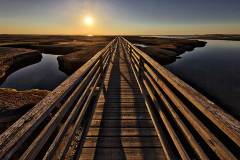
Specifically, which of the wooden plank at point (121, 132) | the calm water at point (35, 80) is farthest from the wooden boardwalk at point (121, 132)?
the calm water at point (35, 80)

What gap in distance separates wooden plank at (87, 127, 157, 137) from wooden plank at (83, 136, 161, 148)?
15 centimetres

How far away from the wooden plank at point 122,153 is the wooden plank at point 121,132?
52 centimetres

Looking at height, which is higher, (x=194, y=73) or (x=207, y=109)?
(x=207, y=109)

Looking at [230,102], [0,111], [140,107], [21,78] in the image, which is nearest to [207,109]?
[140,107]

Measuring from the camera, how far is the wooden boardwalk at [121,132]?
349 cm

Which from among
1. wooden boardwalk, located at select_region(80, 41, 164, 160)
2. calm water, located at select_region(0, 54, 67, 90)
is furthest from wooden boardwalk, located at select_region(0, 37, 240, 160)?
calm water, located at select_region(0, 54, 67, 90)

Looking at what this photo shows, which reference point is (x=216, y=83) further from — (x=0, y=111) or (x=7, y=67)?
(x=7, y=67)

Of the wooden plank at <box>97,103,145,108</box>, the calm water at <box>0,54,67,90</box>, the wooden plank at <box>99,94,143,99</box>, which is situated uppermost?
the wooden plank at <box>97,103,145,108</box>

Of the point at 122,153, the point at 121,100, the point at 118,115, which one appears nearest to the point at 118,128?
the point at 118,115

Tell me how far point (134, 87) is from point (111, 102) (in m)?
2.02

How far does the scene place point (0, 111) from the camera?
27.4 feet

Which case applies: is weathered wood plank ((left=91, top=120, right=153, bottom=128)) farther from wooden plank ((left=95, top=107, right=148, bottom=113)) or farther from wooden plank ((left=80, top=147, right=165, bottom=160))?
wooden plank ((left=80, top=147, right=165, bottom=160))

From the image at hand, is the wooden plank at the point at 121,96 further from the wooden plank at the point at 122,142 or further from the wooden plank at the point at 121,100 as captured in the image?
the wooden plank at the point at 122,142

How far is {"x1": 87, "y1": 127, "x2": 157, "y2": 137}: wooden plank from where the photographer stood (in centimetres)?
410
